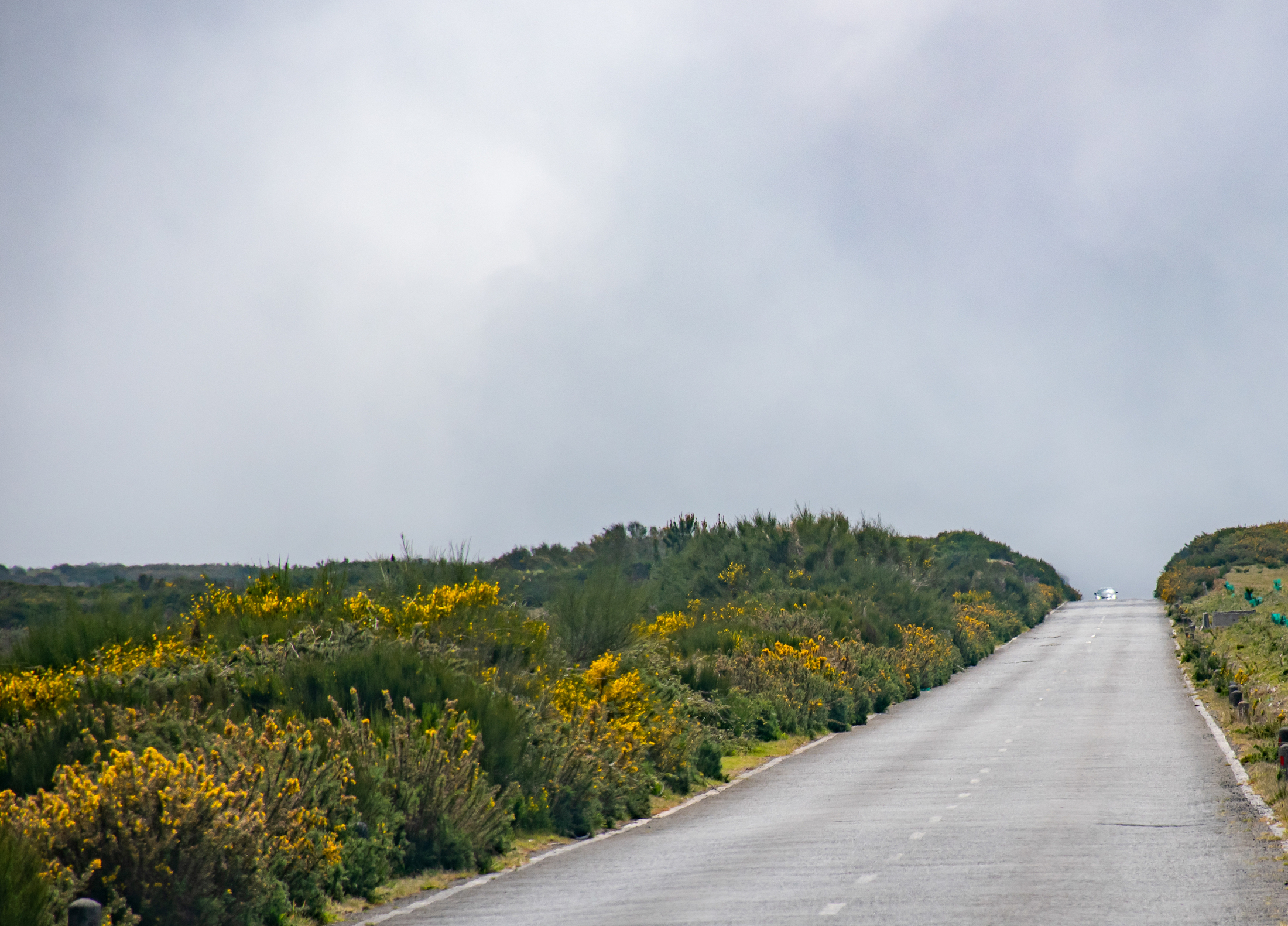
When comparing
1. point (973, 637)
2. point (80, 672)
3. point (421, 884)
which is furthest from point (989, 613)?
point (421, 884)

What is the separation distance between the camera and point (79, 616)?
19.3 metres

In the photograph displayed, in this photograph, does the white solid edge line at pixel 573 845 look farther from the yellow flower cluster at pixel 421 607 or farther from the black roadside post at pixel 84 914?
the yellow flower cluster at pixel 421 607

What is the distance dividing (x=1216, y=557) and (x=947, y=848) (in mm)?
100229

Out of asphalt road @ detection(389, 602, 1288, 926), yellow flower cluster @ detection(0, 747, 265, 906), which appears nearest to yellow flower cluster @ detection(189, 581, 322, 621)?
asphalt road @ detection(389, 602, 1288, 926)

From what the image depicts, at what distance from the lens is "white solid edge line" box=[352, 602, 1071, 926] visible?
11227 millimetres

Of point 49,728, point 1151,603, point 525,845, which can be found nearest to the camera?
point 49,728

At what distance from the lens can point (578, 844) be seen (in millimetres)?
15141

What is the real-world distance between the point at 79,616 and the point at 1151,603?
281ft

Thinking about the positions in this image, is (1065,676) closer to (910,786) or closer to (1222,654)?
(1222,654)

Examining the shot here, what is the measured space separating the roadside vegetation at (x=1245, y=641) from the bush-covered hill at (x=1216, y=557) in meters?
0.13

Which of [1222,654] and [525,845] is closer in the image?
[525,845]

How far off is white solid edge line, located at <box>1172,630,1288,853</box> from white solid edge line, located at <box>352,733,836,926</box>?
7443 millimetres

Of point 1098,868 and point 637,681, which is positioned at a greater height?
point 637,681

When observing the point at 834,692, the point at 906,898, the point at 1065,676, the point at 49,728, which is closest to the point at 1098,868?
the point at 906,898
